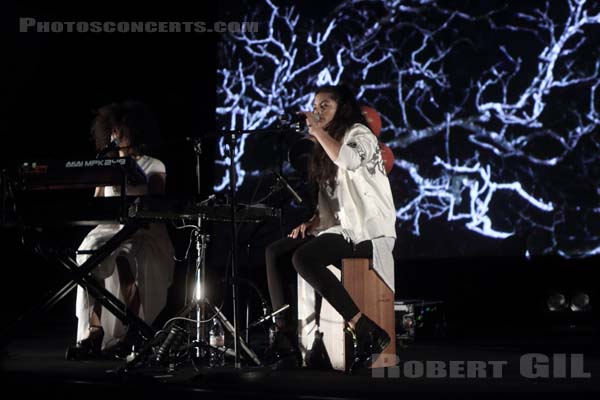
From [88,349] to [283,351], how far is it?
865mm

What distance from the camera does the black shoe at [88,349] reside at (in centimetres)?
304

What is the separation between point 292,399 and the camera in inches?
76.7

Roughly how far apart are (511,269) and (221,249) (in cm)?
205

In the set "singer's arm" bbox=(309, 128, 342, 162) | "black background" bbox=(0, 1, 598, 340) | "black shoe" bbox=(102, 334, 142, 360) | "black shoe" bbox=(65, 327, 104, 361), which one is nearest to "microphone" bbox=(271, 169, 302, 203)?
"singer's arm" bbox=(309, 128, 342, 162)

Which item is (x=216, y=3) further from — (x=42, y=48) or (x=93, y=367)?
(x=93, y=367)

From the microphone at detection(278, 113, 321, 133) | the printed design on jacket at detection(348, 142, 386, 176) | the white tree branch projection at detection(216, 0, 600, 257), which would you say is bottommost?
the printed design on jacket at detection(348, 142, 386, 176)

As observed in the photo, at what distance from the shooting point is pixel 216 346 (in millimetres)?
2803

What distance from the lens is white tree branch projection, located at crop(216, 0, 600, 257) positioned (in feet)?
15.2

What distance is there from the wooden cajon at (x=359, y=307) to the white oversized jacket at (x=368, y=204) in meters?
0.04

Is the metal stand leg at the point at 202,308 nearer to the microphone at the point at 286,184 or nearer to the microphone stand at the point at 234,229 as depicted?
the microphone stand at the point at 234,229

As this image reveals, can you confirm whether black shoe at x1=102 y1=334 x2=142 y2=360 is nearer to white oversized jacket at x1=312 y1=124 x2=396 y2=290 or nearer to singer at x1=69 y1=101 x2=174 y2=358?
singer at x1=69 y1=101 x2=174 y2=358

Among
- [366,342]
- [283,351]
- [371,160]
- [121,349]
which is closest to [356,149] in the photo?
→ [371,160]

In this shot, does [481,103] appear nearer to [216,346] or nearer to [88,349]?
[216,346]

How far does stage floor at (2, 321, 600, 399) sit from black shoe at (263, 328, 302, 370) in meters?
0.12
